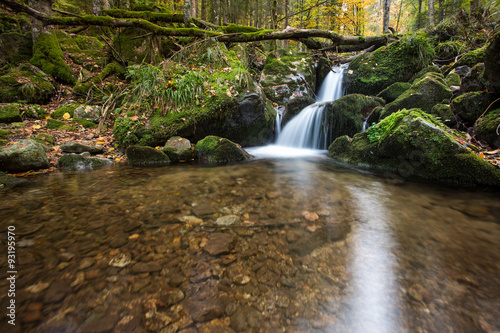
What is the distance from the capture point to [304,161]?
5.43m

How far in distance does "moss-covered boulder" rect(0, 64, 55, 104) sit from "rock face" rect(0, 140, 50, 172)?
3777 millimetres

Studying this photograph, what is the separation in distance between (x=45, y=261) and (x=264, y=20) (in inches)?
996

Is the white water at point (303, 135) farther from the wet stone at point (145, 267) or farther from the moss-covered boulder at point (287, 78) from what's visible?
the wet stone at point (145, 267)

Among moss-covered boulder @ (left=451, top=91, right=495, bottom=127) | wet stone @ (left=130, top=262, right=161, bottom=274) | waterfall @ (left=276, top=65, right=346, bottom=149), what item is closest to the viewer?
wet stone @ (left=130, top=262, right=161, bottom=274)

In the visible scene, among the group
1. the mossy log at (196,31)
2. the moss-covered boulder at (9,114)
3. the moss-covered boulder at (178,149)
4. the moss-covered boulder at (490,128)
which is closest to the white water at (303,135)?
the moss-covered boulder at (178,149)

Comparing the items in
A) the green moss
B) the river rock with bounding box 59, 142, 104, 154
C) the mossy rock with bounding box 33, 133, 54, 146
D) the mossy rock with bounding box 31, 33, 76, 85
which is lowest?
the river rock with bounding box 59, 142, 104, 154

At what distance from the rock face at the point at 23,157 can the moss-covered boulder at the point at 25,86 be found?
3777mm

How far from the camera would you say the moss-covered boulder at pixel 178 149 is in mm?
5137

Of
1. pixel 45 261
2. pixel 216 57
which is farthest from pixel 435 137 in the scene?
pixel 216 57

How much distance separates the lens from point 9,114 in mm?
5348

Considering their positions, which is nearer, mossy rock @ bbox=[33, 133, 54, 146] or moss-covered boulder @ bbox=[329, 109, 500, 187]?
moss-covered boulder @ bbox=[329, 109, 500, 187]

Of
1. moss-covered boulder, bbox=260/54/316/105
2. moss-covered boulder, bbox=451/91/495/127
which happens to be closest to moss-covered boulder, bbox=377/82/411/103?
moss-covered boulder, bbox=451/91/495/127

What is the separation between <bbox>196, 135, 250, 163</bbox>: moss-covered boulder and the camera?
17.0 feet

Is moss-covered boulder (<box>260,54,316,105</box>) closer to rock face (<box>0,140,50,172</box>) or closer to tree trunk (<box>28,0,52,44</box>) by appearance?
rock face (<box>0,140,50,172</box>)
